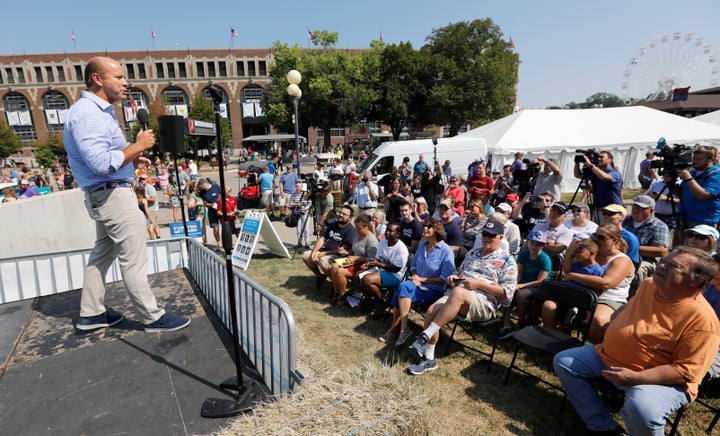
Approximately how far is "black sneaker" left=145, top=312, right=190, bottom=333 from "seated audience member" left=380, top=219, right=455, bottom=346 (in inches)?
84.2

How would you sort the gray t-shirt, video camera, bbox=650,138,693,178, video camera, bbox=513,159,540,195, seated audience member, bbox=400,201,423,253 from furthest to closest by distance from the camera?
video camera, bbox=513,159,540,195
seated audience member, bbox=400,201,423,253
the gray t-shirt
video camera, bbox=650,138,693,178

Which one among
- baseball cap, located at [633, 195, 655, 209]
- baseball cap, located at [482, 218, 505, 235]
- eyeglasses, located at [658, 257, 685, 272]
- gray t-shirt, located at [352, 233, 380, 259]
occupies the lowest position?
gray t-shirt, located at [352, 233, 380, 259]

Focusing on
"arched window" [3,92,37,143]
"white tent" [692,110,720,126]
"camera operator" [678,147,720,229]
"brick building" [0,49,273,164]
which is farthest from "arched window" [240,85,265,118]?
"camera operator" [678,147,720,229]

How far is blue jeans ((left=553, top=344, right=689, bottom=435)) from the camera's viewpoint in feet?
7.84

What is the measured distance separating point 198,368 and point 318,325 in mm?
1951

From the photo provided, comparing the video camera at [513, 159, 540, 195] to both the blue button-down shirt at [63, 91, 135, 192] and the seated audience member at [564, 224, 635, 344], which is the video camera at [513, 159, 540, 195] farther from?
the blue button-down shirt at [63, 91, 135, 192]

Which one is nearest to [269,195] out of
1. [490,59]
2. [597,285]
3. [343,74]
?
[597,285]

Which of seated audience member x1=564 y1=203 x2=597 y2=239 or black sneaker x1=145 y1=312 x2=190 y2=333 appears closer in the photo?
black sneaker x1=145 y1=312 x2=190 y2=333

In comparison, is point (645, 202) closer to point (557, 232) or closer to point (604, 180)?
point (557, 232)

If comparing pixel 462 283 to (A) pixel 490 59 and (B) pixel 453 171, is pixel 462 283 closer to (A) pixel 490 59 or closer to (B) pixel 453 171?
(B) pixel 453 171

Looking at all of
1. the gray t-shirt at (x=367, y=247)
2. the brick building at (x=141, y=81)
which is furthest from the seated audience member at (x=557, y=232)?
the brick building at (x=141, y=81)

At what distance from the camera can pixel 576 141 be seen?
1430cm

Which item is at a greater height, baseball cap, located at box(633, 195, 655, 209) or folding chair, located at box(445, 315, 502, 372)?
baseball cap, located at box(633, 195, 655, 209)

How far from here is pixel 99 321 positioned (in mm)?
3518
